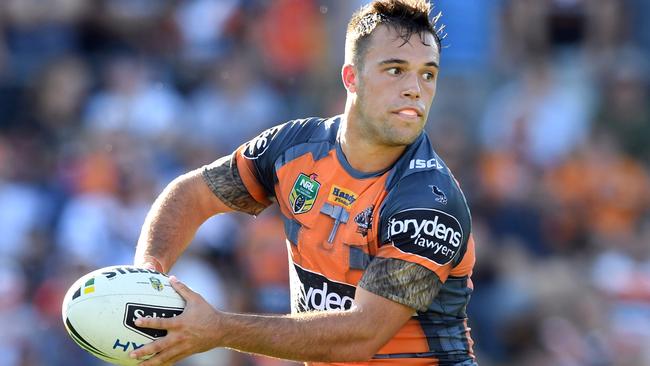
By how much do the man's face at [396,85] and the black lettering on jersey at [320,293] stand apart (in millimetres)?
762

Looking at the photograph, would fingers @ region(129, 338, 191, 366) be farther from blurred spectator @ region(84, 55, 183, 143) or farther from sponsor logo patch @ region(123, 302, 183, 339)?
blurred spectator @ region(84, 55, 183, 143)

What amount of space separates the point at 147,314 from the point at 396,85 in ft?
5.58

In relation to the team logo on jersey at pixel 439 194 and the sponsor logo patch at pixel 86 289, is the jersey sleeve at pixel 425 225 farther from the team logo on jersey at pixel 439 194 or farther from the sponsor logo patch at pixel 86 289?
the sponsor logo patch at pixel 86 289

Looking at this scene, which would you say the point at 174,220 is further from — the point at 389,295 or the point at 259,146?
the point at 389,295

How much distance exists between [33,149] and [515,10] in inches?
223

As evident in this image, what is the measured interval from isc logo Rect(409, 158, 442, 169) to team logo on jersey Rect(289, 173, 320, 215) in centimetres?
55

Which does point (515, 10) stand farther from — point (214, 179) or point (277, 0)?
point (214, 179)

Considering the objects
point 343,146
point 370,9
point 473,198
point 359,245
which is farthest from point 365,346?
point 473,198

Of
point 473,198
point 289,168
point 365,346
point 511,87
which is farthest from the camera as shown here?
point 511,87

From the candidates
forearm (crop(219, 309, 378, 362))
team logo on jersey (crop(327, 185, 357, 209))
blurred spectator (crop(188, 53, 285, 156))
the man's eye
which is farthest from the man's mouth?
blurred spectator (crop(188, 53, 285, 156))

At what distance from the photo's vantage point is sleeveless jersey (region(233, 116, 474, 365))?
605cm

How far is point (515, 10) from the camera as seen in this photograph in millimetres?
14289

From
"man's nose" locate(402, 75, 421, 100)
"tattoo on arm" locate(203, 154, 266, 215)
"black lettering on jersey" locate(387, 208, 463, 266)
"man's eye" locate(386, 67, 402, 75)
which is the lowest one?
"black lettering on jersey" locate(387, 208, 463, 266)

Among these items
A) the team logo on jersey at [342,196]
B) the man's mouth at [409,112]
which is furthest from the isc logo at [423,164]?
the team logo on jersey at [342,196]
